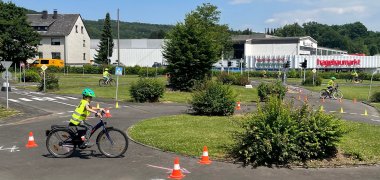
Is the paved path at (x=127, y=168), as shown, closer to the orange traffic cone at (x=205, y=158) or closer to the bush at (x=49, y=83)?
the orange traffic cone at (x=205, y=158)

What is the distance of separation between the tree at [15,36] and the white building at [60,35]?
12558 mm

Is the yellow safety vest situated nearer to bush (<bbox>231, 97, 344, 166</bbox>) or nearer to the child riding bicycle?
the child riding bicycle

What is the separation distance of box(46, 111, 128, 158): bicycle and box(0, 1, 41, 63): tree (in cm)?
6232

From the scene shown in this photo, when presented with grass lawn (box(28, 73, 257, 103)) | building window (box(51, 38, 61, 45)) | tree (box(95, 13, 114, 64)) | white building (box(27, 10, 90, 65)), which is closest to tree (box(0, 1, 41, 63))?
white building (box(27, 10, 90, 65))

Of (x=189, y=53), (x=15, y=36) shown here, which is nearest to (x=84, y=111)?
(x=189, y=53)

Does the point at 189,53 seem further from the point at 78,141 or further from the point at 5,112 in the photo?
the point at 78,141

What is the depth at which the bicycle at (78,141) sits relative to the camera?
432 inches

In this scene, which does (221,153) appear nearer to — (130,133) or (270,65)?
(130,133)

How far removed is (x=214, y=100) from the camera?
20516 mm

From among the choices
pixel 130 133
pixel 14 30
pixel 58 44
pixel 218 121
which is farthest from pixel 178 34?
pixel 58 44

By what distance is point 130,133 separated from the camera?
14.9 metres

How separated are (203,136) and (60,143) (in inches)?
187

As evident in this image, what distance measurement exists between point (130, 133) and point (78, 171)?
5255mm

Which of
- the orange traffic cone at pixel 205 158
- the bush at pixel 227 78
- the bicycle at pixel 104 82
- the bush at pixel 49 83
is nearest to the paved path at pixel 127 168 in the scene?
the orange traffic cone at pixel 205 158
